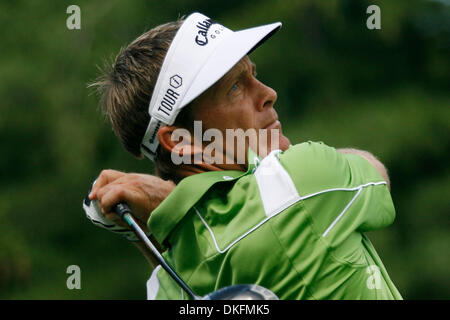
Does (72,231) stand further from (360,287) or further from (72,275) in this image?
(360,287)

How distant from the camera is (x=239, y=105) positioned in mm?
2391

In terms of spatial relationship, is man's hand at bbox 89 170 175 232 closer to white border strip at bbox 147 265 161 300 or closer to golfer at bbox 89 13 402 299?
golfer at bbox 89 13 402 299

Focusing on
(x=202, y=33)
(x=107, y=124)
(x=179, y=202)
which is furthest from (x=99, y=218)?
(x=107, y=124)

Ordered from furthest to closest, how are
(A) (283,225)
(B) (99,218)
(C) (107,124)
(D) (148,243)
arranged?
(C) (107,124), (B) (99,218), (D) (148,243), (A) (283,225)

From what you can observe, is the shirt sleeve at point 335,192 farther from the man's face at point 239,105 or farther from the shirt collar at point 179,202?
the man's face at point 239,105

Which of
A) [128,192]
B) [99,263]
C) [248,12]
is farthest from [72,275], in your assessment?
[128,192]

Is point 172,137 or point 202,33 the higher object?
point 202,33

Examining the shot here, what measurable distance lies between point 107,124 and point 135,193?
5189mm

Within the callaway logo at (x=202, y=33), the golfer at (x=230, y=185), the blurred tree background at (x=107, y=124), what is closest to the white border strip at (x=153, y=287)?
the golfer at (x=230, y=185)

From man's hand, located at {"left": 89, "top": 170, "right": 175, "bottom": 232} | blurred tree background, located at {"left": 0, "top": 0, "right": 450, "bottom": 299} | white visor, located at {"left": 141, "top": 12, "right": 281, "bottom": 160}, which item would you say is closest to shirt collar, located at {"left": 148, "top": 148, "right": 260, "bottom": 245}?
man's hand, located at {"left": 89, "top": 170, "right": 175, "bottom": 232}

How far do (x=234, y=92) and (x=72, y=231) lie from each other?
5434mm

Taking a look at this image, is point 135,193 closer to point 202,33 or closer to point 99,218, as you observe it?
point 99,218

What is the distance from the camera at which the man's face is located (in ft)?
7.77

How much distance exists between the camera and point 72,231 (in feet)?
25.0
